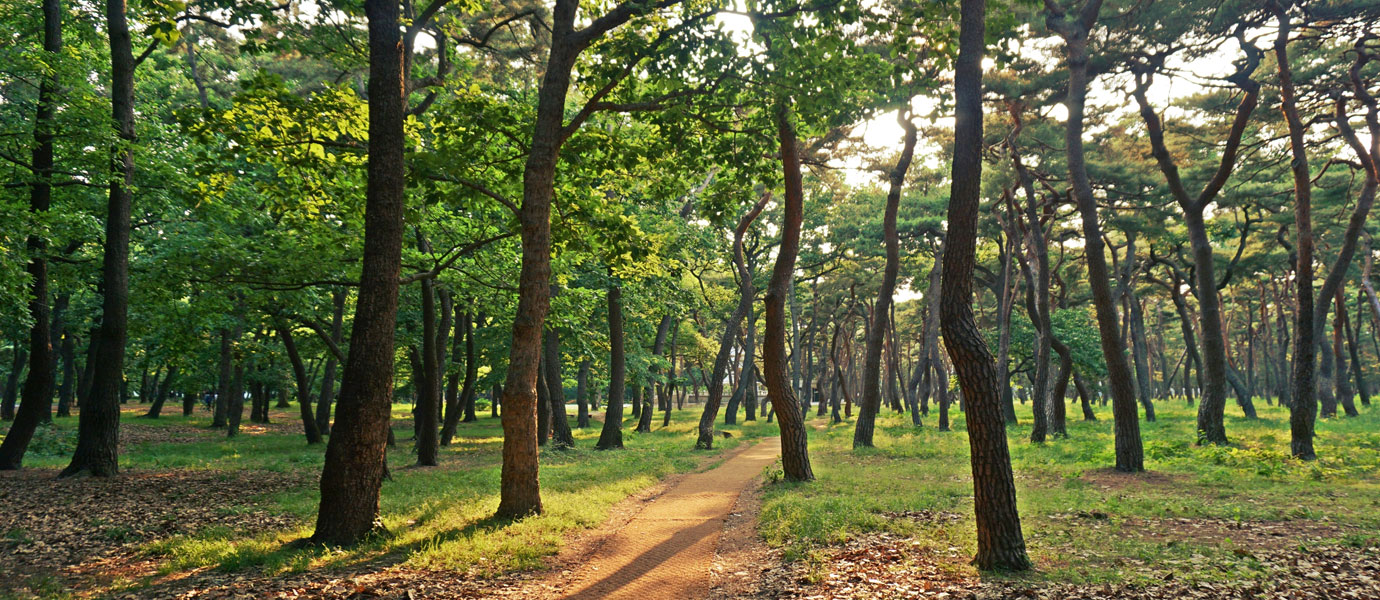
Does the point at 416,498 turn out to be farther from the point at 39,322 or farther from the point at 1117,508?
the point at 1117,508

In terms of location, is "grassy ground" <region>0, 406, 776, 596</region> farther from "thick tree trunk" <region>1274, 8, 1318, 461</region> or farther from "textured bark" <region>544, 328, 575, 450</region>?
"thick tree trunk" <region>1274, 8, 1318, 461</region>

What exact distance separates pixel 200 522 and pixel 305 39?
7746 millimetres

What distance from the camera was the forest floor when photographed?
6.31m

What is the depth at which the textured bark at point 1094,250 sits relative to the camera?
1357 centimetres

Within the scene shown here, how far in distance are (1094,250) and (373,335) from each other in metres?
13.9

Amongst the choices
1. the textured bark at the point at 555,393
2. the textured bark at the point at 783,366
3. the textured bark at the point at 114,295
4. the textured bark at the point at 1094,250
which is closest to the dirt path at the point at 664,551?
the textured bark at the point at 783,366

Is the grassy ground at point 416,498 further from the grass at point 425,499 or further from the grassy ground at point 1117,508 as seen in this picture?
the grassy ground at point 1117,508

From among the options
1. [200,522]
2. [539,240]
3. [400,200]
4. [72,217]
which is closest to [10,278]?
[72,217]

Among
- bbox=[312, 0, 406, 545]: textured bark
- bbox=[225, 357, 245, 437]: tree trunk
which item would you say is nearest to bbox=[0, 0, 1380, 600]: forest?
bbox=[312, 0, 406, 545]: textured bark

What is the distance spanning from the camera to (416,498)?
37.4 ft

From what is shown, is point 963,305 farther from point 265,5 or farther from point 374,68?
point 265,5

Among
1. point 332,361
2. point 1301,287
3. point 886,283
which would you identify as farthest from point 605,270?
point 1301,287

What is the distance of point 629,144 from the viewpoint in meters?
11.8

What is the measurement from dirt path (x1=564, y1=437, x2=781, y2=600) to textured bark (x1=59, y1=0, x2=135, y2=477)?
1075 cm
